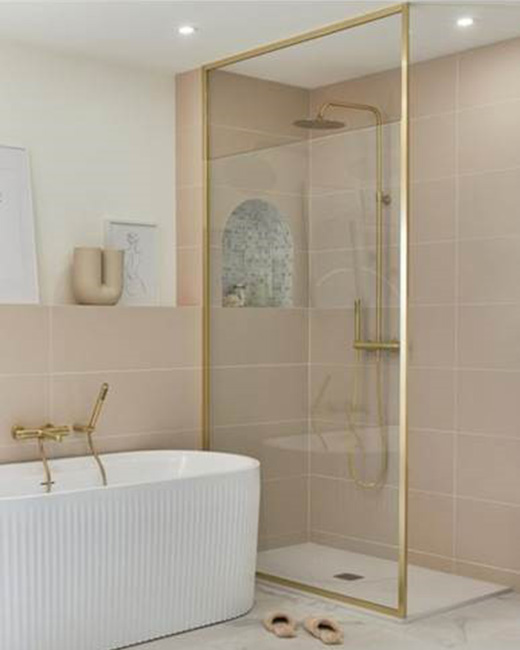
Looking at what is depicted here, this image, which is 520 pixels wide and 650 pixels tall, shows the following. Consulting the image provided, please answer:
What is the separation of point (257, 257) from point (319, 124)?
2.41ft

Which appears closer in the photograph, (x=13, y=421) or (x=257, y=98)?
(x=13, y=421)

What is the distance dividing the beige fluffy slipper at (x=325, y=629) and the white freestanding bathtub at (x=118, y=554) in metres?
0.38

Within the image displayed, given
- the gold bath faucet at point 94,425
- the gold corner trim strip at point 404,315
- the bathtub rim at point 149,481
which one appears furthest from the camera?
the gold bath faucet at point 94,425

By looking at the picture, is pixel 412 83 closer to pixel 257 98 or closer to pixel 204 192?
pixel 257 98

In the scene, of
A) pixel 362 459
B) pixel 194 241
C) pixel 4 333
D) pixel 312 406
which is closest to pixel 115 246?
pixel 194 241

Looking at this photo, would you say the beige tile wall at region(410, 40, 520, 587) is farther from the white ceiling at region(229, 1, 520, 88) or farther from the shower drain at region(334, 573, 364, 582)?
the shower drain at region(334, 573, 364, 582)

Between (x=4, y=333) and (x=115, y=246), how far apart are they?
82 cm

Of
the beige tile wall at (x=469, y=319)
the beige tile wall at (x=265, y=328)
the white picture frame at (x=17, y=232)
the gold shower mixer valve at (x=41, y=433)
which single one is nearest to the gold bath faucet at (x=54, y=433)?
the gold shower mixer valve at (x=41, y=433)

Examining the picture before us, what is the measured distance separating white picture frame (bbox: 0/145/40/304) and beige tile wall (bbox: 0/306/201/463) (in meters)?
0.14

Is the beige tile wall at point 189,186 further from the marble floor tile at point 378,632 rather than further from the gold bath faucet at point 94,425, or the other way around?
the marble floor tile at point 378,632

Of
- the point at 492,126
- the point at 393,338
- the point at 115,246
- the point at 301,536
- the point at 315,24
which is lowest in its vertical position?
the point at 301,536

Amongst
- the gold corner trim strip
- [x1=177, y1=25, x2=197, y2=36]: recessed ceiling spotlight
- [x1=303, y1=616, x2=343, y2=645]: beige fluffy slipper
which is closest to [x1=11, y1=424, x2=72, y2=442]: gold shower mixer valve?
[x1=303, y1=616, x2=343, y2=645]: beige fluffy slipper

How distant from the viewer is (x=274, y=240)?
4773 millimetres

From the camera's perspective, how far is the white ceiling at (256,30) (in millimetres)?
4117
